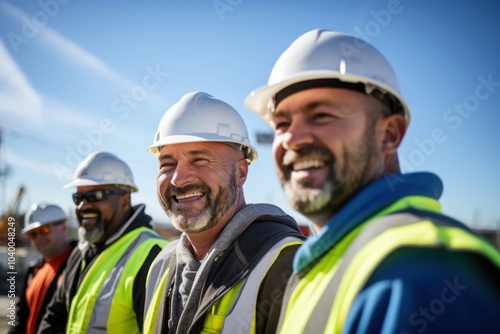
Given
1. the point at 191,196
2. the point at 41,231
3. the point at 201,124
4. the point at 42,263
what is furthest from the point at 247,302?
the point at 41,231

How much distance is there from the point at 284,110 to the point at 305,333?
94 cm

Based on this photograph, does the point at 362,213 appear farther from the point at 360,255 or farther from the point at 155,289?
the point at 155,289

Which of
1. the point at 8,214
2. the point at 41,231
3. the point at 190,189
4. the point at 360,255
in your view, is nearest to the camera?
the point at 360,255

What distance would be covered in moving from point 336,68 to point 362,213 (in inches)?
26.3

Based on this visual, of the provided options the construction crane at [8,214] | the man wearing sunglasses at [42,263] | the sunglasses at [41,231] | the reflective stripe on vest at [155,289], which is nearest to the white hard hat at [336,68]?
the reflective stripe on vest at [155,289]

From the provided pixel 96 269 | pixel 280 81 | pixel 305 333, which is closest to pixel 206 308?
pixel 305 333

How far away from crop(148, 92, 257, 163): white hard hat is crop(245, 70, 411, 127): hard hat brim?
101 centimetres

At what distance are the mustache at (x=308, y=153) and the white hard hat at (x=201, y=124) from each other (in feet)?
5.39

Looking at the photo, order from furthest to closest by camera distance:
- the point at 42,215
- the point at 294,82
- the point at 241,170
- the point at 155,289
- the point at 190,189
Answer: the point at 42,215, the point at 241,170, the point at 155,289, the point at 190,189, the point at 294,82

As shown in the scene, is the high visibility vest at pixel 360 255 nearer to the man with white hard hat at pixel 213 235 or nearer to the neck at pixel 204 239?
the man with white hard hat at pixel 213 235

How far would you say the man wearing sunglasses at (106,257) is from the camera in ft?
12.5

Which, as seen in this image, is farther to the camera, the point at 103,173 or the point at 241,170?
the point at 103,173

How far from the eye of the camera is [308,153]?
1.56 metres

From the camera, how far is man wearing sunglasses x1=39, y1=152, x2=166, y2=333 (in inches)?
150
